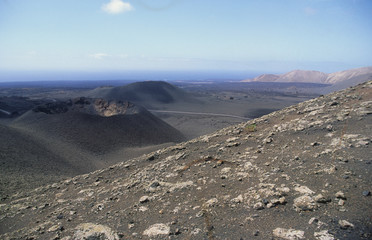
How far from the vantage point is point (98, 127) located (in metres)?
18.1

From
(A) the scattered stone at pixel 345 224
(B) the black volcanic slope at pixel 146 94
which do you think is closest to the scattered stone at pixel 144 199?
(A) the scattered stone at pixel 345 224

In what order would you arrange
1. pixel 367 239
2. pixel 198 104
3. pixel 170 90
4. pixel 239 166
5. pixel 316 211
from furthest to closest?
1. pixel 170 90
2. pixel 198 104
3. pixel 239 166
4. pixel 316 211
5. pixel 367 239

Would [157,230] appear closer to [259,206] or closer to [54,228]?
[259,206]

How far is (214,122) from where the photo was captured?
32.9 metres

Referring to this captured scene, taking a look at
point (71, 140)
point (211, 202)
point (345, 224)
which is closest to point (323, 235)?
point (345, 224)

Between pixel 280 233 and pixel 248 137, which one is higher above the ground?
pixel 248 137

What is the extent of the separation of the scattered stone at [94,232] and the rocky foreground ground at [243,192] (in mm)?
20

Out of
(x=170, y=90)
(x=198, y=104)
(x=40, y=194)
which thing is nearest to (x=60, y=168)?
(x=40, y=194)

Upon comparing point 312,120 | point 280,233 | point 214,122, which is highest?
point 312,120

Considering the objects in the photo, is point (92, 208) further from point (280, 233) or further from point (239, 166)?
point (280, 233)

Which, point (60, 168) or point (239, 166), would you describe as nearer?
point (239, 166)

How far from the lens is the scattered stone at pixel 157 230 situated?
341 cm

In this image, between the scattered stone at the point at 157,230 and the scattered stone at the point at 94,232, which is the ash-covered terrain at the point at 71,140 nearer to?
the scattered stone at the point at 94,232

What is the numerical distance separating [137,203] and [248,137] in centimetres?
312
